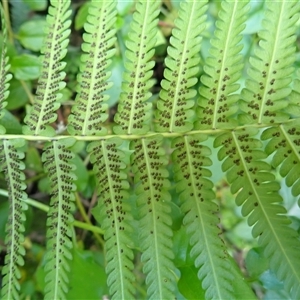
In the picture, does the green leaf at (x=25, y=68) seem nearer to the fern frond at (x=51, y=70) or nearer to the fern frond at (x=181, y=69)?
the fern frond at (x=51, y=70)

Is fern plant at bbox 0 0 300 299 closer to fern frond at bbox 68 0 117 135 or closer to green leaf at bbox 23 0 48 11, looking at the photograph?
fern frond at bbox 68 0 117 135

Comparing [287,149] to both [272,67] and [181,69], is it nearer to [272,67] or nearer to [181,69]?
[272,67]

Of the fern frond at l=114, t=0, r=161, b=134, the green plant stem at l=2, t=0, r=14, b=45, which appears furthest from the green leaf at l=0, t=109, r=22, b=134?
the fern frond at l=114, t=0, r=161, b=134

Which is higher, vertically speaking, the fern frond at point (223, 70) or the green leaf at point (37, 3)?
the green leaf at point (37, 3)

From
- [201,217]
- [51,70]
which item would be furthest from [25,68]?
[201,217]

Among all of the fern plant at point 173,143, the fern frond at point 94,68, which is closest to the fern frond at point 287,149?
the fern plant at point 173,143

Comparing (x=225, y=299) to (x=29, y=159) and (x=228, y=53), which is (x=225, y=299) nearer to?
(x=228, y=53)
